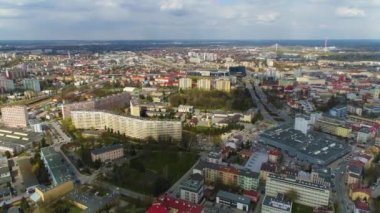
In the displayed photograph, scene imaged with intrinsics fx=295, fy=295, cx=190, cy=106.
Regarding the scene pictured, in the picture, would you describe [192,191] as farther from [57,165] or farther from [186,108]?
[186,108]

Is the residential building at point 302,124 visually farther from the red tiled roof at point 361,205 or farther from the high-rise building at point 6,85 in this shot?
the high-rise building at point 6,85

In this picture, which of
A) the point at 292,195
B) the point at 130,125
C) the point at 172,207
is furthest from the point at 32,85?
the point at 292,195

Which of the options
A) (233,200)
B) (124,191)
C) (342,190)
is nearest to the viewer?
(233,200)

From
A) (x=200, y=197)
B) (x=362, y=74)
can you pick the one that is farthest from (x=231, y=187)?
(x=362, y=74)

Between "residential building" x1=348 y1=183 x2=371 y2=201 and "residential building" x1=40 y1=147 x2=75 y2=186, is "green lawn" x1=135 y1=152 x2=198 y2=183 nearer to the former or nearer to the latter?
"residential building" x1=40 y1=147 x2=75 y2=186

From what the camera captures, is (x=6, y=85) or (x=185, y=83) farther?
(x=185, y=83)

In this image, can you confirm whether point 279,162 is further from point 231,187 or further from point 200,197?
point 200,197

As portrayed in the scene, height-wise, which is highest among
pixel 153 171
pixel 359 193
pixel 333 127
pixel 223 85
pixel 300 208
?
pixel 223 85
